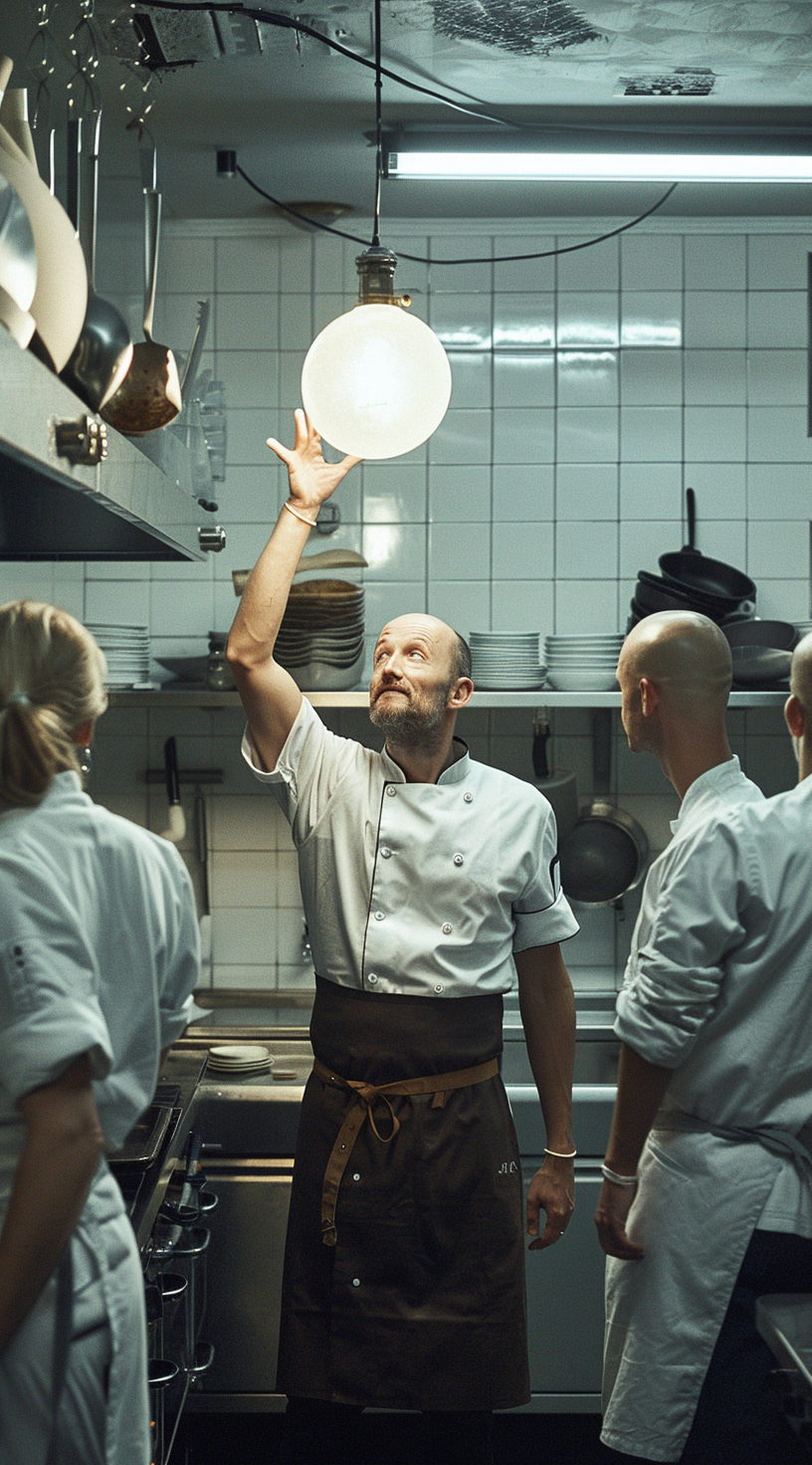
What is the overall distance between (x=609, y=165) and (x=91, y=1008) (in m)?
1.74

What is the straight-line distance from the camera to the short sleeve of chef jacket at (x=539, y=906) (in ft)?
5.98

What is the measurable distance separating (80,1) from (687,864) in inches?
53.8

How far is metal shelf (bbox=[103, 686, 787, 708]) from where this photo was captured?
2.46 meters

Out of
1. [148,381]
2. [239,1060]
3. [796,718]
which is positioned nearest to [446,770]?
A: [796,718]

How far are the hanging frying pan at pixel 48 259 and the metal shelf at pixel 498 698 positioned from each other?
145 cm

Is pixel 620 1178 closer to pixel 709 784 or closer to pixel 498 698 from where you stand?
pixel 709 784

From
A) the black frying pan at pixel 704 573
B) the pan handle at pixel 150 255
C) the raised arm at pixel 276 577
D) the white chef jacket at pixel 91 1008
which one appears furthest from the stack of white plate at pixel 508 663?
the white chef jacket at pixel 91 1008

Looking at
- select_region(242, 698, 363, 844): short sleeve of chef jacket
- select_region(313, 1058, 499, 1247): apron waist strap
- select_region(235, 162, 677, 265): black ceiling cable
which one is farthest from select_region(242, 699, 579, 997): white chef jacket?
select_region(235, 162, 677, 265): black ceiling cable

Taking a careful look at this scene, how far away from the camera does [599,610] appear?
2855mm

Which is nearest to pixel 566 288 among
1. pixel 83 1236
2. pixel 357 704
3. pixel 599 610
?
pixel 599 610

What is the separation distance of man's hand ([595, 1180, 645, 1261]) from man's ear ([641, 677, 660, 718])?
0.56 meters

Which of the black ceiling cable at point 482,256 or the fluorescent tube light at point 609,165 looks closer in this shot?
the fluorescent tube light at point 609,165

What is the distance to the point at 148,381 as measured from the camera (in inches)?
53.3

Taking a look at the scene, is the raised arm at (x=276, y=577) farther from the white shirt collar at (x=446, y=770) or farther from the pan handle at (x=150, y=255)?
the pan handle at (x=150, y=255)
